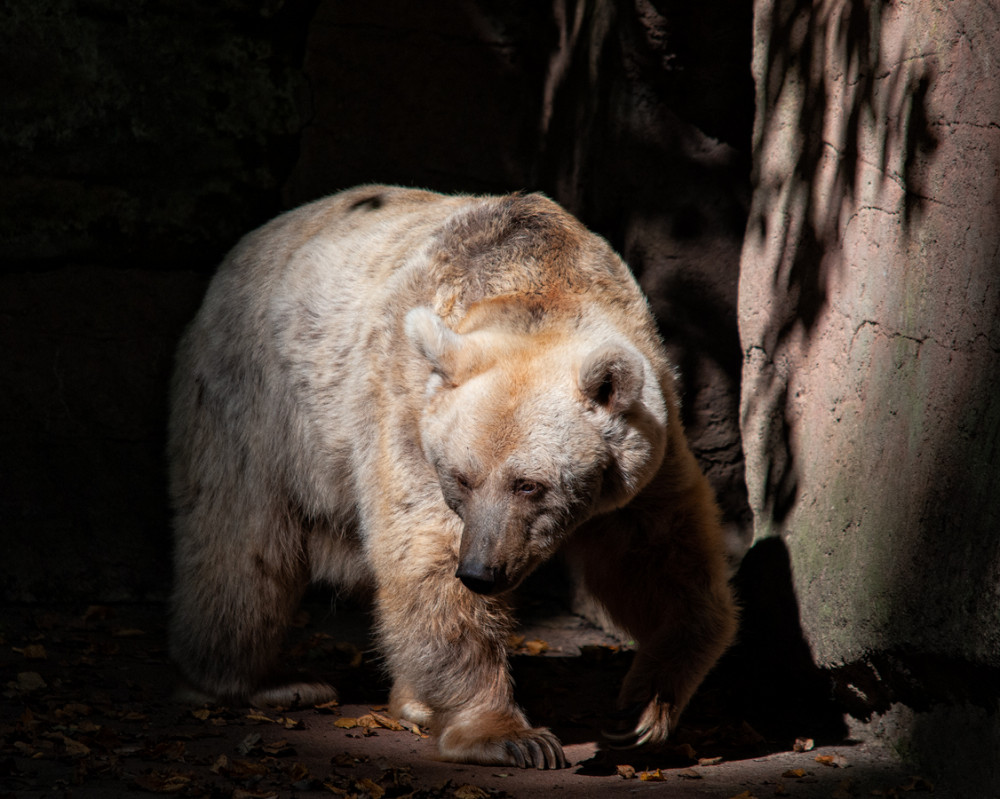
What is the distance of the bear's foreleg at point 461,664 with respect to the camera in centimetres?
375

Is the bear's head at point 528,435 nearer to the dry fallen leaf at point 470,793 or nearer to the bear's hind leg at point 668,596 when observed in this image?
the bear's hind leg at point 668,596

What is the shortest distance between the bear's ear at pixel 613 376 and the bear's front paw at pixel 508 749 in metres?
1.23

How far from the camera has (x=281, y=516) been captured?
4586 millimetres

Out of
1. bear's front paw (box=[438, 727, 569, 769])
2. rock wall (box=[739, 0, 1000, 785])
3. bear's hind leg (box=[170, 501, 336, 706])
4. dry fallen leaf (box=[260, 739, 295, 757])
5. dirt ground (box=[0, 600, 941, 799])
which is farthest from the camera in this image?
bear's hind leg (box=[170, 501, 336, 706])

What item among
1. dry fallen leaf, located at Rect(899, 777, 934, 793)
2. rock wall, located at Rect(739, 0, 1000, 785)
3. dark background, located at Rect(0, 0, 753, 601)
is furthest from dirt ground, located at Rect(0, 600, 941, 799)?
dark background, located at Rect(0, 0, 753, 601)

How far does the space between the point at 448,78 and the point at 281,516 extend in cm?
271

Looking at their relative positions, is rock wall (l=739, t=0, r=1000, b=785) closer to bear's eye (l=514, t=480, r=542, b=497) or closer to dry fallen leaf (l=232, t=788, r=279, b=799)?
bear's eye (l=514, t=480, r=542, b=497)

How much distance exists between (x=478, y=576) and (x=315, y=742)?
4.18 ft

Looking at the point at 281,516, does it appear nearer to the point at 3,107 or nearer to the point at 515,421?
the point at 515,421

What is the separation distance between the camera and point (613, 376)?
3408mm

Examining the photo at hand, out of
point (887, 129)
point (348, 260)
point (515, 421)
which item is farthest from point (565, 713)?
point (887, 129)

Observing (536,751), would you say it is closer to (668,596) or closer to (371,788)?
(371,788)

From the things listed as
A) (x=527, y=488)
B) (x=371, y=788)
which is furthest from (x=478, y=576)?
(x=371, y=788)

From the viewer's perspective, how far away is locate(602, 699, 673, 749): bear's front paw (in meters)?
3.87
